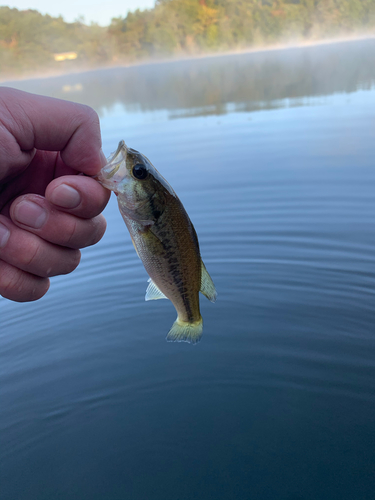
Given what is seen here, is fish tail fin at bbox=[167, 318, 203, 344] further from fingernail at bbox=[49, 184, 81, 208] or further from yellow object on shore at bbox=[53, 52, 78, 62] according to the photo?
yellow object on shore at bbox=[53, 52, 78, 62]

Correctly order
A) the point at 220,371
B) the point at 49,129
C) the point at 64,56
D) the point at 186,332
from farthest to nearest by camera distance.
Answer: the point at 64,56
the point at 220,371
the point at 186,332
the point at 49,129

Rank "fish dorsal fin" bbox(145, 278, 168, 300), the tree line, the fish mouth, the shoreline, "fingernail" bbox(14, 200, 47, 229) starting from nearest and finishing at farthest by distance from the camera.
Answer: the fish mouth → "fingernail" bbox(14, 200, 47, 229) → "fish dorsal fin" bbox(145, 278, 168, 300) → the tree line → the shoreline

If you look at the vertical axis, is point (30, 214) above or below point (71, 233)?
above

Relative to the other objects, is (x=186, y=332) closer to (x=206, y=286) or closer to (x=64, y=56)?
(x=206, y=286)

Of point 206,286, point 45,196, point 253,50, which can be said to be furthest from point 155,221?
point 253,50

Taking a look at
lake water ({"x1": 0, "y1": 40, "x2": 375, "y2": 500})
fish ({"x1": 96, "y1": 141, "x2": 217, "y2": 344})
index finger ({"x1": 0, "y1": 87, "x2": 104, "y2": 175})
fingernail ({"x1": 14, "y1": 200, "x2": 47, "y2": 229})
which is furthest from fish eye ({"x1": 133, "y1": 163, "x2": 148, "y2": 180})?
lake water ({"x1": 0, "y1": 40, "x2": 375, "y2": 500})

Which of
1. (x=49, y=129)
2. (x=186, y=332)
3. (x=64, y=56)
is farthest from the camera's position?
(x=64, y=56)

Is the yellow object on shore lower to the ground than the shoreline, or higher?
higher

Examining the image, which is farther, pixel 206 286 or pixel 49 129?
pixel 206 286
